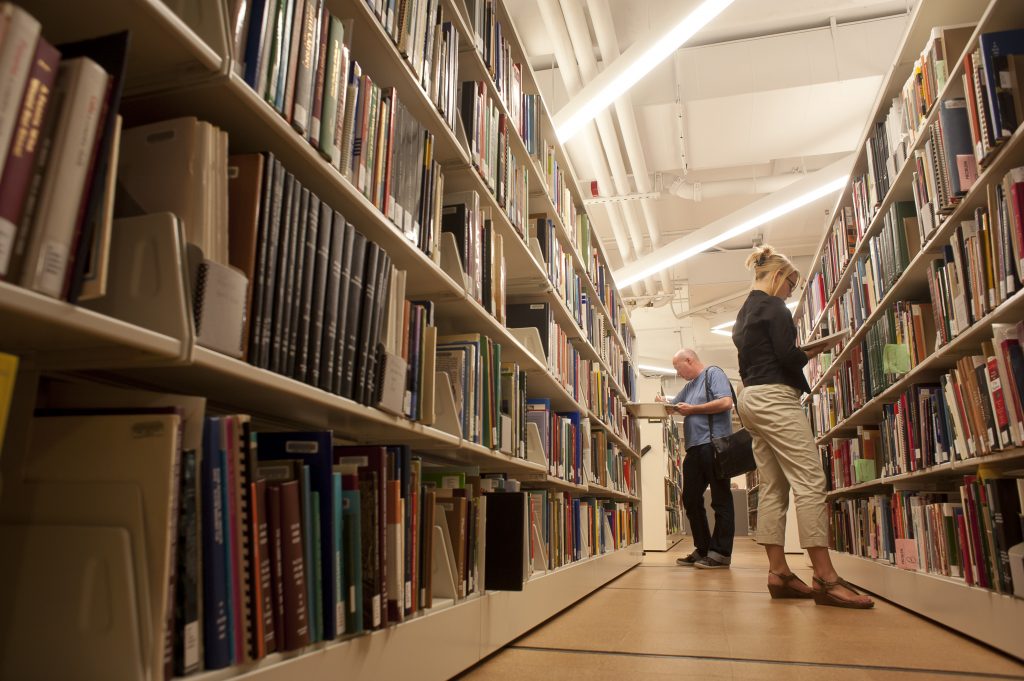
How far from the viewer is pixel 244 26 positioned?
1004 millimetres

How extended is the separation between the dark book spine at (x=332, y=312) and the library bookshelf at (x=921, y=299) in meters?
1.45

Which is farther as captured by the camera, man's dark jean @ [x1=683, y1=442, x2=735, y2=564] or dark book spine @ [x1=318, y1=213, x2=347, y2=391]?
man's dark jean @ [x1=683, y1=442, x2=735, y2=564]

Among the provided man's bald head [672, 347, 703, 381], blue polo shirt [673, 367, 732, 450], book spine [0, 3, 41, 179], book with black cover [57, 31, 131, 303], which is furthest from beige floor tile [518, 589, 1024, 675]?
man's bald head [672, 347, 703, 381]

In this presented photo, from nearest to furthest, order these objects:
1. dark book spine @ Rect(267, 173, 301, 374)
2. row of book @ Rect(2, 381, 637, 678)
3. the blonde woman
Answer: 1. row of book @ Rect(2, 381, 637, 678)
2. dark book spine @ Rect(267, 173, 301, 374)
3. the blonde woman

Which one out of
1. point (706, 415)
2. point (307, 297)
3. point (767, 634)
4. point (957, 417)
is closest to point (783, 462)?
point (957, 417)

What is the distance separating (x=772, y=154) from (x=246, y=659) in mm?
5420

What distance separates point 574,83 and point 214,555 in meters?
3.75

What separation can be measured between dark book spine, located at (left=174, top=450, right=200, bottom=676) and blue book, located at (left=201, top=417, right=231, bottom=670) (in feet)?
0.04

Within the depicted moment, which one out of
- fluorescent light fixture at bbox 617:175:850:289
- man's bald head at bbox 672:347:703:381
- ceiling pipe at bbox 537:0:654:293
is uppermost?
ceiling pipe at bbox 537:0:654:293

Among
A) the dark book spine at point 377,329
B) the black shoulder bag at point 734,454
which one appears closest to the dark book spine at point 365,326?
the dark book spine at point 377,329

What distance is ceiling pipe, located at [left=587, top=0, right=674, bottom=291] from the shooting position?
12.5 ft

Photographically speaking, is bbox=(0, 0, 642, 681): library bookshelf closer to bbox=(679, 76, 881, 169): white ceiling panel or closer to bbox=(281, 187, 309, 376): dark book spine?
bbox=(281, 187, 309, 376): dark book spine

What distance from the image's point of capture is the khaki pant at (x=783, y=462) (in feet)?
8.82

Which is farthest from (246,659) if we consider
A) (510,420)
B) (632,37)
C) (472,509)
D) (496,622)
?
(632,37)
